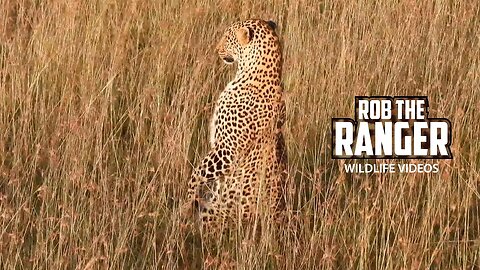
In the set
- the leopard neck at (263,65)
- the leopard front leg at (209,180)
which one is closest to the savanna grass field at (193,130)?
the leopard front leg at (209,180)

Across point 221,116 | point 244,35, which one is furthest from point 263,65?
point 221,116

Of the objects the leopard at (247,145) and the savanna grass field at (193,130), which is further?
the leopard at (247,145)

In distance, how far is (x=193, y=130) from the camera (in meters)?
4.54

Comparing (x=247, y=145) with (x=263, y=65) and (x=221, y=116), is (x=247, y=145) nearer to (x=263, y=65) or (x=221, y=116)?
(x=221, y=116)

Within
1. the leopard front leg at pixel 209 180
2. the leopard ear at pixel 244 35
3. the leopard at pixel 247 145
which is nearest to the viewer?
the leopard at pixel 247 145

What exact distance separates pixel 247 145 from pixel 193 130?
0.61 metres

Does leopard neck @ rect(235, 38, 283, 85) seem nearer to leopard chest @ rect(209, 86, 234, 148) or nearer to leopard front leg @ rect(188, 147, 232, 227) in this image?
leopard chest @ rect(209, 86, 234, 148)

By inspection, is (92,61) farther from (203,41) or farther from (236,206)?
(236,206)

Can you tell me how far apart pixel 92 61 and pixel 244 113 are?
1.29 meters

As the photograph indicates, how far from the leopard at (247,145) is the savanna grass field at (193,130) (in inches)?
3.5

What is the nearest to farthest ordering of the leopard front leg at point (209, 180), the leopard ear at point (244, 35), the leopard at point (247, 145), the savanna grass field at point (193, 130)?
the savanna grass field at point (193, 130)
the leopard at point (247, 145)
the leopard front leg at point (209, 180)
the leopard ear at point (244, 35)

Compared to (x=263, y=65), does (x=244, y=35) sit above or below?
above

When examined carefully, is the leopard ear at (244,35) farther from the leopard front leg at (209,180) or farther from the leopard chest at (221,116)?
the leopard front leg at (209,180)

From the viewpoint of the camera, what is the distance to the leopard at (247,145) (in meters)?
3.89
